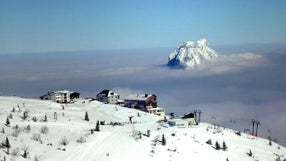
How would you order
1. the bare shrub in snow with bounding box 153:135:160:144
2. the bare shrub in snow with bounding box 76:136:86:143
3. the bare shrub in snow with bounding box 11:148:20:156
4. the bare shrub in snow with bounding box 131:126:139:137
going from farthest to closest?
the bare shrub in snow with bounding box 131:126:139:137 < the bare shrub in snow with bounding box 153:135:160:144 < the bare shrub in snow with bounding box 76:136:86:143 < the bare shrub in snow with bounding box 11:148:20:156

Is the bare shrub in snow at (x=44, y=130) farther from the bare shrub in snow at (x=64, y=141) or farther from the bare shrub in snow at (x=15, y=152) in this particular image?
the bare shrub in snow at (x=15, y=152)

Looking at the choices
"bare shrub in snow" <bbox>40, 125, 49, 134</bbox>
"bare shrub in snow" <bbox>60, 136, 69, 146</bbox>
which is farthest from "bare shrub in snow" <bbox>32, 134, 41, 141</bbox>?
"bare shrub in snow" <bbox>60, 136, 69, 146</bbox>

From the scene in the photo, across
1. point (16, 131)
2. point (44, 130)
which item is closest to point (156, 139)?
point (44, 130)

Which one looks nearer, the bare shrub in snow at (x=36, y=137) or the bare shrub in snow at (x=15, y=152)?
the bare shrub in snow at (x=15, y=152)

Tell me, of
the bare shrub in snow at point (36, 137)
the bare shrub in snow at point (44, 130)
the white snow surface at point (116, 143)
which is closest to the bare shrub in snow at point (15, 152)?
the white snow surface at point (116, 143)

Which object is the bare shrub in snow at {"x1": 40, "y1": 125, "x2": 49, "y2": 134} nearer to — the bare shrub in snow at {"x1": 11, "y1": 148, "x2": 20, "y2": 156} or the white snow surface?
the white snow surface

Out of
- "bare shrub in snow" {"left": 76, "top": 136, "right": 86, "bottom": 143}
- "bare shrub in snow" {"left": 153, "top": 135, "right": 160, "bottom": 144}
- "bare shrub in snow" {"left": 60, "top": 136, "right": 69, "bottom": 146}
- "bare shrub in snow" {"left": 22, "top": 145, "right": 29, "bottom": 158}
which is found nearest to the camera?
"bare shrub in snow" {"left": 22, "top": 145, "right": 29, "bottom": 158}

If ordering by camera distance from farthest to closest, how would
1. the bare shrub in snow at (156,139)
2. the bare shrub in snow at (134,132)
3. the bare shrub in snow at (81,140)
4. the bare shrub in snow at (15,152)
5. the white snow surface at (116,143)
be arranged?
the bare shrub in snow at (134,132)
the bare shrub in snow at (156,139)
the bare shrub in snow at (81,140)
the white snow surface at (116,143)
the bare shrub in snow at (15,152)

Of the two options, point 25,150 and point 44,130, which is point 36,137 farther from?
point 25,150

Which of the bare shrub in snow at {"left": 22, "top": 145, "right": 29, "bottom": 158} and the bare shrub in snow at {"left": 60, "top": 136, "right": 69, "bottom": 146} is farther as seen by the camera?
the bare shrub in snow at {"left": 60, "top": 136, "right": 69, "bottom": 146}

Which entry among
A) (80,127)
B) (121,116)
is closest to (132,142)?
(80,127)

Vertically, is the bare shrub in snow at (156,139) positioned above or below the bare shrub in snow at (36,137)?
below

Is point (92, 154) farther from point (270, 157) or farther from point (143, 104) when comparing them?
point (143, 104)
